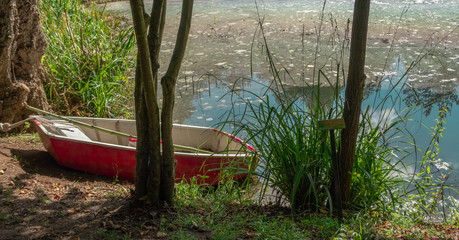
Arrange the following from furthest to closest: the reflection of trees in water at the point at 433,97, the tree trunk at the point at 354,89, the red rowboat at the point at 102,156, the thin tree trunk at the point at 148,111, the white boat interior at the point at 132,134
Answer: the reflection of trees in water at the point at 433,97
the white boat interior at the point at 132,134
the red rowboat at the point at 102,156
the tree trunk at the point at 354,89
the thin tree trunk at the point at 148,111

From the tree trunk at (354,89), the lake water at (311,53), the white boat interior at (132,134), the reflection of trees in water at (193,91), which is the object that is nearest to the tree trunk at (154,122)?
the tree trunk at (354,89)

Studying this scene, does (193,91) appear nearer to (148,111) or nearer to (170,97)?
(170,97)

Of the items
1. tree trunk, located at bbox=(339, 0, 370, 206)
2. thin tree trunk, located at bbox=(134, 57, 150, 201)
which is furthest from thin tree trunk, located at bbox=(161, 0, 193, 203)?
tree trunk, located at bbox=(339, 0, 370, 206)

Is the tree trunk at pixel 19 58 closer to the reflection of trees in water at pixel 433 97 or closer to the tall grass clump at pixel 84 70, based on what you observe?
the tall grass clump at pixel 84 70

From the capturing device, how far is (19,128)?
5.55 m

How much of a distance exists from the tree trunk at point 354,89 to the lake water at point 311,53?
73.2 inches

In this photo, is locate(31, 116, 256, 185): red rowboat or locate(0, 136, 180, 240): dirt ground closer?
locate(0, 136, 180, 240): dirt ground

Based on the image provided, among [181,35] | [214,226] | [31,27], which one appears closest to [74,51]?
[31,27]

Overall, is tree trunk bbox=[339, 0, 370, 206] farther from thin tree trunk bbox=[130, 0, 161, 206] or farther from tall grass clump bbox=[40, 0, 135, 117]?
tall grass clump bbox=[40, 0, 135, 117]

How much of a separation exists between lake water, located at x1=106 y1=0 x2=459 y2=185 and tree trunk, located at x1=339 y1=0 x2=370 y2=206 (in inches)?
73.2

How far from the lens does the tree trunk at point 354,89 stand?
3.03 meters

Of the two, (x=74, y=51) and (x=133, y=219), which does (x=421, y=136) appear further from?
(x=74, y=51)

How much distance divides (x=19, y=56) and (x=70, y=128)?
1.02m

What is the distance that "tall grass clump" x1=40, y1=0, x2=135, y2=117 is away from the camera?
20.5ft
